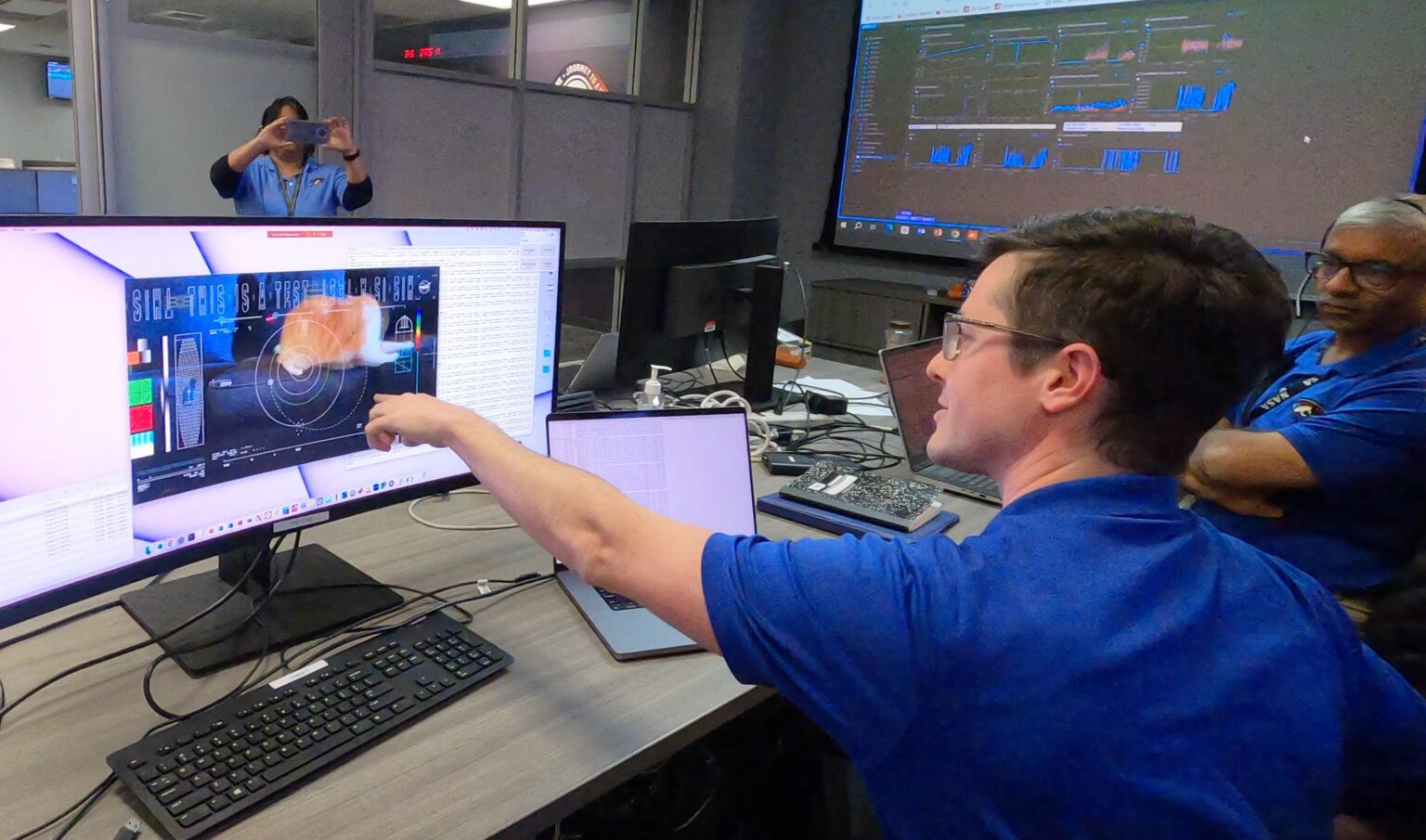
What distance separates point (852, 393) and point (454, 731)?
1777 millimetres

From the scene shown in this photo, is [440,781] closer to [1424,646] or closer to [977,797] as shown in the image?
[977,797]

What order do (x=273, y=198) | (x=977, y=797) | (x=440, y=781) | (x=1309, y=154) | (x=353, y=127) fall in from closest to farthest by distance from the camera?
1. (x=977, y=797)
2. (x=440, y=781)
3. (x=273, y=198)
4. (x=1309, y=154)
5. (x=353, y=127)

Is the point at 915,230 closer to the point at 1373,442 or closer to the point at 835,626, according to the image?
the point at 1373,442

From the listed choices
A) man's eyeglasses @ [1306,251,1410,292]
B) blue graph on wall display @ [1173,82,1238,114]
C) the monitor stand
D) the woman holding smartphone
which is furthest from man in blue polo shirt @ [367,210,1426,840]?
blue graph on wall display @ [1173,82,1238,114]

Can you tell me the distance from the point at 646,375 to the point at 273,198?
6.50 ft

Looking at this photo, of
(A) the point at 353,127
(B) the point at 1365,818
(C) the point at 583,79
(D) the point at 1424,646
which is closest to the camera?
(B) the point at 1365,818

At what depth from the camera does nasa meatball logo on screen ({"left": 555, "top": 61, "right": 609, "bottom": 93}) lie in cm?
472

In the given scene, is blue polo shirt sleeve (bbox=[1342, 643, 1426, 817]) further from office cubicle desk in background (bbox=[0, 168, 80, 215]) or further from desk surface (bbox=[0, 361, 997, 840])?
office cubicle desk in background (bbox=[0, 168, 80, 215])

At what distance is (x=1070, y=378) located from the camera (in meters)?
0.81

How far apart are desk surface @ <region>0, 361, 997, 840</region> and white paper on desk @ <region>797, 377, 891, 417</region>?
1.33 meters

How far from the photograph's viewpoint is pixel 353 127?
3.81 metres

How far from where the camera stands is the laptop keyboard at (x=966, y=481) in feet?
5.69

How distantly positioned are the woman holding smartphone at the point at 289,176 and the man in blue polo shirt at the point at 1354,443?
9.50 feet

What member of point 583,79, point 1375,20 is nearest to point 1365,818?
point 1375,20
